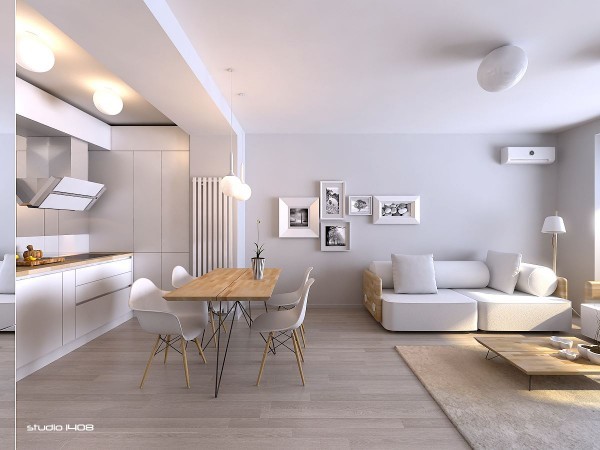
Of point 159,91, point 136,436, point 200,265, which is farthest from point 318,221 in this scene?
point 136,436

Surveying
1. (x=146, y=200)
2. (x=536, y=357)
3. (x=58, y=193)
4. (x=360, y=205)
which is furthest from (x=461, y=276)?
(x=58, y=193)

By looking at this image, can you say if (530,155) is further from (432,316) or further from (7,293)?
(7,293)

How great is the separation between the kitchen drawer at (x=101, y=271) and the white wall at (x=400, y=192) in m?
1.75

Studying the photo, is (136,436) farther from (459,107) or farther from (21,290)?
(459,107)

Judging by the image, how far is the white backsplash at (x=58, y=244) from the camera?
4045mm

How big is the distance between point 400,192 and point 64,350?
4.77m

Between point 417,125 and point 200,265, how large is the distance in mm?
3679

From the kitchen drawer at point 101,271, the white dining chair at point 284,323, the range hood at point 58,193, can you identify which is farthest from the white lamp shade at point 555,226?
the range hood at point 58,193

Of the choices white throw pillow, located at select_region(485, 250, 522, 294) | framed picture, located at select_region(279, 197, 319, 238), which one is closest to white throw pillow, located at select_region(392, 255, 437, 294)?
white throw pillow, located at select_region(485, 250, 522, 294)

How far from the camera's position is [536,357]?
3000 millimetres

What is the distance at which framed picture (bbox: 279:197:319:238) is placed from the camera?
5.71 metres

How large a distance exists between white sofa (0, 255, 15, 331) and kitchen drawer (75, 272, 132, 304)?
135 inches

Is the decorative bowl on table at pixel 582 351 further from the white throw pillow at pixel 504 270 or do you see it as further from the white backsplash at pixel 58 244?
the white backsplash at pixel 58 244

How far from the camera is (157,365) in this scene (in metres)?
3.37
